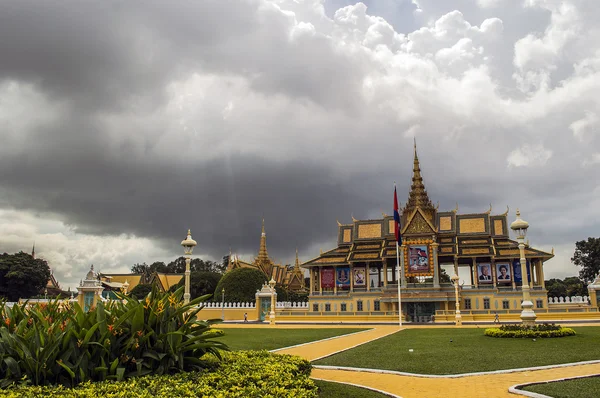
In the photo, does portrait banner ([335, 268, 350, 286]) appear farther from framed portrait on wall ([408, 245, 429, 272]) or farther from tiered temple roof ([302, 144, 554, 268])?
framed portrait on wall ([408, 245, 429, 272])

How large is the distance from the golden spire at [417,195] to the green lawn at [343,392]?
2130 inches

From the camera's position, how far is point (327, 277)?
60094 mm

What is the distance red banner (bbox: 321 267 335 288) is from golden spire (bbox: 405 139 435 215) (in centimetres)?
1323

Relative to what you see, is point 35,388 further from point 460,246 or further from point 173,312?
point 460,246

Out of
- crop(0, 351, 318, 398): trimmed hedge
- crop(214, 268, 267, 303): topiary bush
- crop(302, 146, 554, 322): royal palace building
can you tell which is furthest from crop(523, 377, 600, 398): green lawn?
crop(214, 268, 267, 303): topiary bush

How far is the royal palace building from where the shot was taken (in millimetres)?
51062

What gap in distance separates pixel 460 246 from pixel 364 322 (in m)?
19.7

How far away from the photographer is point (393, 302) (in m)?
51.2

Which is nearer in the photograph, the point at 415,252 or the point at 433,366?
the point at 433,366

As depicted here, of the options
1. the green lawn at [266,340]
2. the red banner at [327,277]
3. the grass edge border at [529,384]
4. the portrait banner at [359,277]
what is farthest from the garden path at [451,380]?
the red banner at [327,277]

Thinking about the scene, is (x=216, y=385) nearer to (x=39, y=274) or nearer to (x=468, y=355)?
(x=468, y=355)

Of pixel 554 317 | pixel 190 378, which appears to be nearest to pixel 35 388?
pixel 190 378

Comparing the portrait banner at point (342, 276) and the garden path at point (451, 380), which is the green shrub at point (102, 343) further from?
the portrait banner at point (342, 276)

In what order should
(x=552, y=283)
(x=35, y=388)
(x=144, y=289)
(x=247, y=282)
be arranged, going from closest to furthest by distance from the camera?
1. (x=35, y=388)
2. (x=247, y=282)
3. (x=144, y=289)
4. (x=552, y=283)
